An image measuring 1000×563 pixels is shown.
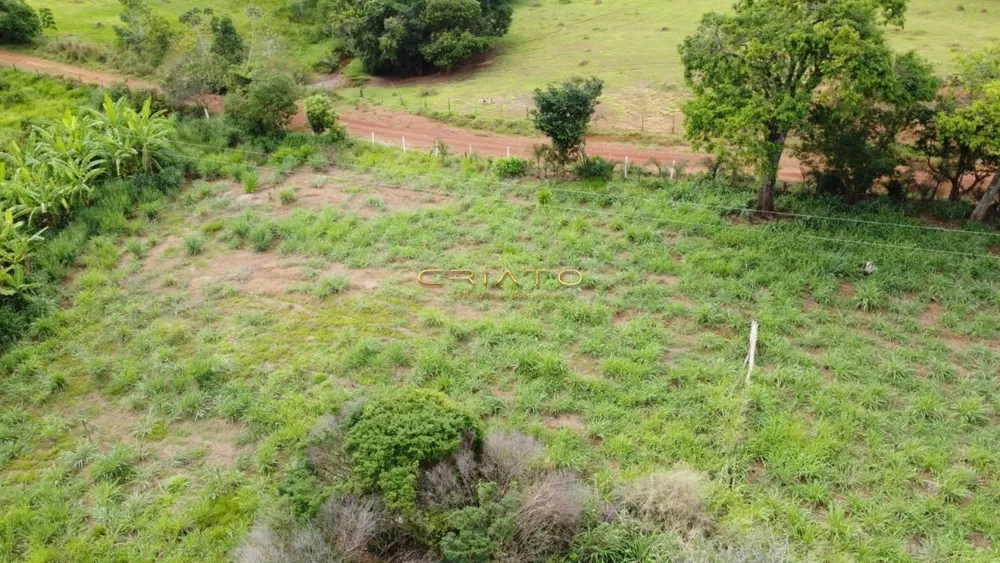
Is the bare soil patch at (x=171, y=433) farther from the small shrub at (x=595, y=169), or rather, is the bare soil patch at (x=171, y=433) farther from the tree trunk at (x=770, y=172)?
the tree trunk at (x=770, y=172)

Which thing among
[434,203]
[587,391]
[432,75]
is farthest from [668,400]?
[432,75]

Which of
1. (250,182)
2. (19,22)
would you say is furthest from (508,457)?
(19,22)

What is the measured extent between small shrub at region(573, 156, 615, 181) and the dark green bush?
10.6m

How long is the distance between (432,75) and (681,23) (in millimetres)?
12731

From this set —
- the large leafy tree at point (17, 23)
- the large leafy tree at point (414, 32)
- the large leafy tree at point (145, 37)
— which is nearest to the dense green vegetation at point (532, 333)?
the large leafy tree at point (145, 37)

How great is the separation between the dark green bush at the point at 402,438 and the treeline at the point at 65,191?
29.2ft

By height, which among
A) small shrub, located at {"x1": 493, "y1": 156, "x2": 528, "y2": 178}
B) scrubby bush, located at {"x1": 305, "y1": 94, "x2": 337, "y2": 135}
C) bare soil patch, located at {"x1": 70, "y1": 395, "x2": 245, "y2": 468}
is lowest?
bare soil patch, located at {"x1": 70, "y1": 395, "x2": 245, "y2": 468}

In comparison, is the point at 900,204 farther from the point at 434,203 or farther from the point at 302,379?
the point at 302,379

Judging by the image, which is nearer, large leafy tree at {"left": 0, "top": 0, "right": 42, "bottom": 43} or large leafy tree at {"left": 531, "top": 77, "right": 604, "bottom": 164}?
large leafy tree at {"left": 531, "top": 77, "right": 604, "bottom": 164}

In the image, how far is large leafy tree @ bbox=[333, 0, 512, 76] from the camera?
2973 centimetres

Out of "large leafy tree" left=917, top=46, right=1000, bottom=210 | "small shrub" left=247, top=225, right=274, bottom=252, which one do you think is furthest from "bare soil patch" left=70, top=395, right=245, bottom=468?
"large leafy tree" left=917, top=46, right=1000, bottom=210

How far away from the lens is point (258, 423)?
1058 centimetres

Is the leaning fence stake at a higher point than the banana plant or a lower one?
lower

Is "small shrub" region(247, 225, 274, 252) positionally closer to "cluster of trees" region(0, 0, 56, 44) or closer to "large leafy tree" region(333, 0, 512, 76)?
"large leafy tree" region(333, 0, 512, 76)
